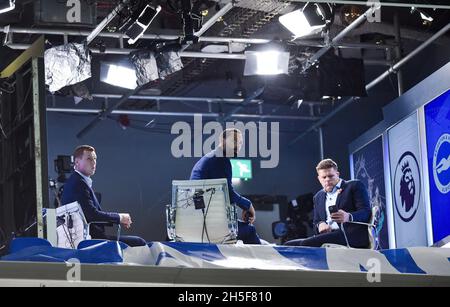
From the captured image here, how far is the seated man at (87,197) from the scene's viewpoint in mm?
7410

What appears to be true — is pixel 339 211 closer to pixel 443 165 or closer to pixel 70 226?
pixel 70 226

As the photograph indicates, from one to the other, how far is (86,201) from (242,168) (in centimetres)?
655

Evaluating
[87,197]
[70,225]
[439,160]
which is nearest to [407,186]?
[439,160]

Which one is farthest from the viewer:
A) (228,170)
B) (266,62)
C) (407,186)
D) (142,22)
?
(266,62)

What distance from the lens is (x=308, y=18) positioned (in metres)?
9.95

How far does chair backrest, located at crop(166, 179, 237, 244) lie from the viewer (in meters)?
6.94

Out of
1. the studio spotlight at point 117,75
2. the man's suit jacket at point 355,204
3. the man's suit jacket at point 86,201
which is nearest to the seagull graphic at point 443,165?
the man's suit jacket at point 355,204

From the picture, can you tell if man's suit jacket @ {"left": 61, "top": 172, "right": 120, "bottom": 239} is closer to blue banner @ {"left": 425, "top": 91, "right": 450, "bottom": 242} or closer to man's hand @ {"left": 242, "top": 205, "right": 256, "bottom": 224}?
man's hand @ {"left": 242, "top": 205, "right": 256, "bottom": 224}

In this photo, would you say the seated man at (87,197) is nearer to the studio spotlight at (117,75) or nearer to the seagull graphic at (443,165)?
the seagull graphic at (443,165)

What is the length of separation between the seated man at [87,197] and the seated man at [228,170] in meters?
0.66

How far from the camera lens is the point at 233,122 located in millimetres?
12914
